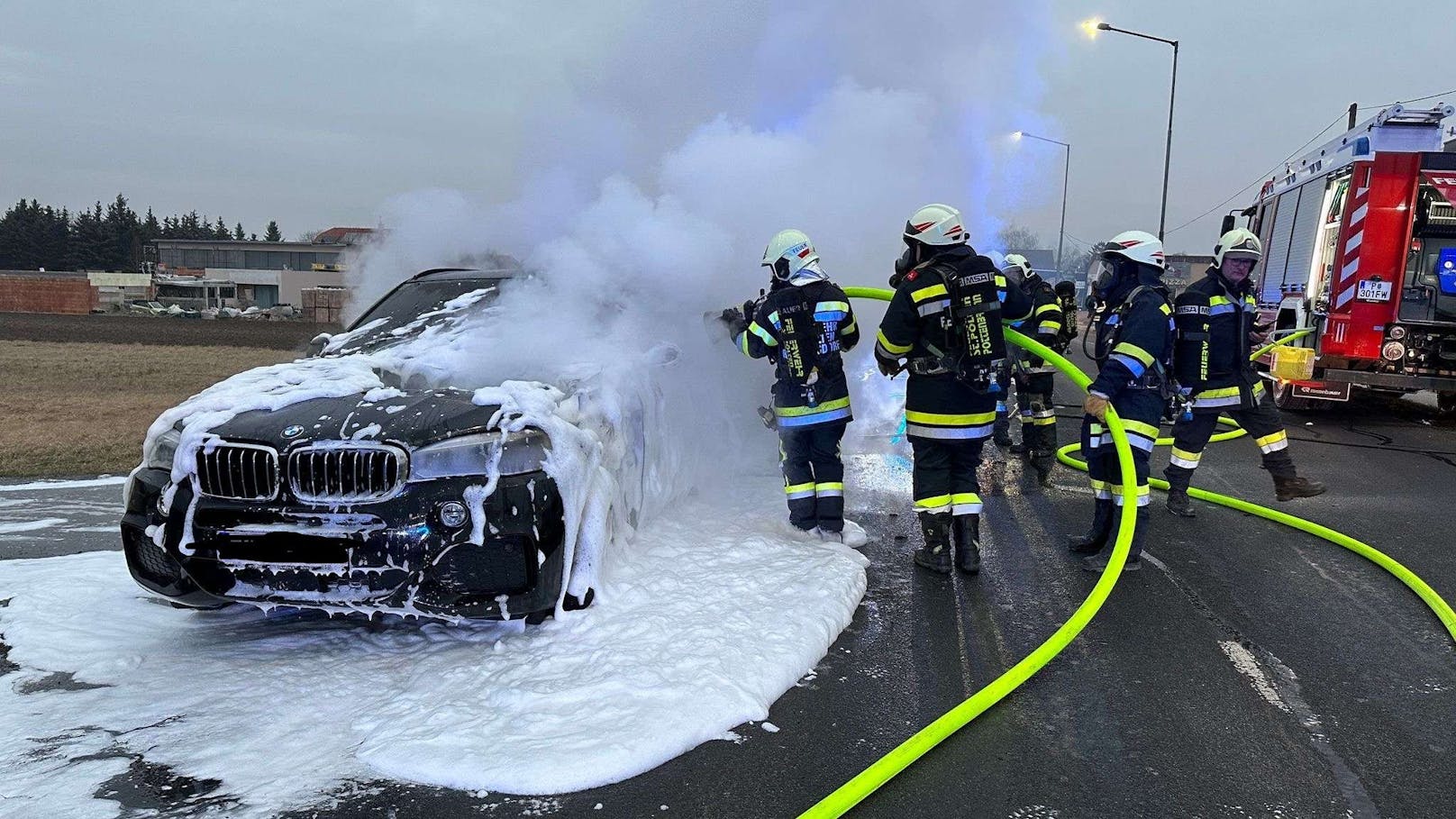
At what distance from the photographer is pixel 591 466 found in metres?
3.85

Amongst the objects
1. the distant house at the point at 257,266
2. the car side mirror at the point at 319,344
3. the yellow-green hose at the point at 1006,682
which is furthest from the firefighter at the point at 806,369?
the distant house at the point at 257,266

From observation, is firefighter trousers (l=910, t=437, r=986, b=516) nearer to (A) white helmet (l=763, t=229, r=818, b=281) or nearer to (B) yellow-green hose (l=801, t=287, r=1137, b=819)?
(B) yellow-green hose (l=801, t=287, r=1137, b=819)

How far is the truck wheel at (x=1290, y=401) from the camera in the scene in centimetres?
1162

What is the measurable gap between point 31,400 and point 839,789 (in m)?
12.9

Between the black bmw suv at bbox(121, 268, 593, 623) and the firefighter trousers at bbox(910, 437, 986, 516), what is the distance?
2.18 meters

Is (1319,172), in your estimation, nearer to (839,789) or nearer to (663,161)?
(663,161)

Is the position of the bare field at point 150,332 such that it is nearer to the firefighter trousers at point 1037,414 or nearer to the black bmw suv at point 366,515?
the firefighter trousers at point 1037,414

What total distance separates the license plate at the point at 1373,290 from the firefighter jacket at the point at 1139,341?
7.02 meters

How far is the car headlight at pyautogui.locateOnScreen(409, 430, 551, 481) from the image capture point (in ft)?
11.0

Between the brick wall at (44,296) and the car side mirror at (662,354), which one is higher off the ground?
the car side mirror at (662,354)

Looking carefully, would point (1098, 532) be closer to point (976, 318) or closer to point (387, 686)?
point (976, 318)

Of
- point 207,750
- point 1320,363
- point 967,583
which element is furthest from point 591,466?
point 1320,363

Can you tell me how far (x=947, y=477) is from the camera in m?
4.89

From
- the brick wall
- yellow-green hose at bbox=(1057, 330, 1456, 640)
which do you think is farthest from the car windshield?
the brick wall
